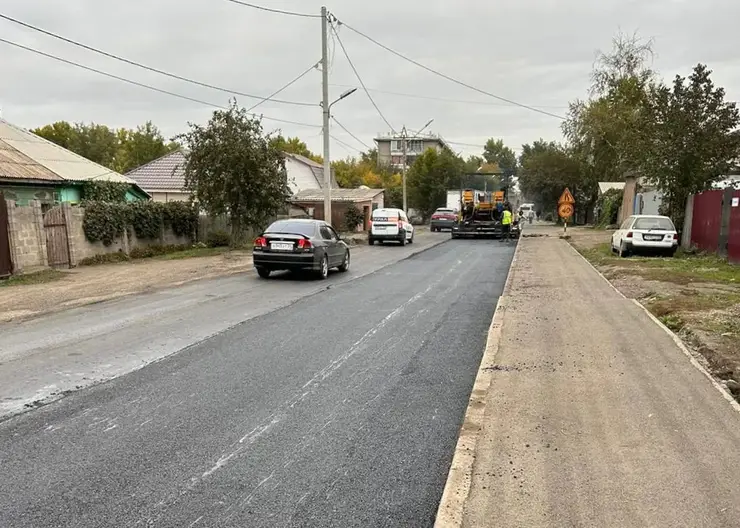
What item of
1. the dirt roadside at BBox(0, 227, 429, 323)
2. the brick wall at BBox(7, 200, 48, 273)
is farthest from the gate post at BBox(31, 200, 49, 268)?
the dirt roadside at BBox(0, 227, 429, 323)

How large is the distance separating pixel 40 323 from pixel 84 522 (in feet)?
23.2

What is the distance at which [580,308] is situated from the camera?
9.58 meters

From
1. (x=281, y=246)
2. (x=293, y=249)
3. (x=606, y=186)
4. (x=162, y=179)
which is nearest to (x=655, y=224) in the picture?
(x=293, y=249)

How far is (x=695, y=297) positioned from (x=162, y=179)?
3445 cm

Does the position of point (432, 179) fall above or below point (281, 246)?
above

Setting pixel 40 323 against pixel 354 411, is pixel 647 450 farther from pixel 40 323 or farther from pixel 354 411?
pixel 40 323

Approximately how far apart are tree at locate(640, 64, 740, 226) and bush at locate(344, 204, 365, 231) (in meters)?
22.0

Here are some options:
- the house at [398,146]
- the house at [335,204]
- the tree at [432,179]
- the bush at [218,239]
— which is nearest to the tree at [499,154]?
the house at [398,146]

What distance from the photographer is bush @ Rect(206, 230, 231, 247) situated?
25.6m

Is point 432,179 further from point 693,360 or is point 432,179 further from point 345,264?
point 693,360

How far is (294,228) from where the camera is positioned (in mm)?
14930

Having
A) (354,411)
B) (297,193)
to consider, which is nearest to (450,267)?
(354,411)

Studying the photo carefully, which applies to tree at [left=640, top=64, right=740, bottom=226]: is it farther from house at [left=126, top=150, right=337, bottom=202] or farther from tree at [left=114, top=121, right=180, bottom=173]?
tree at [left=114, top=121, right=180, bottom=173]

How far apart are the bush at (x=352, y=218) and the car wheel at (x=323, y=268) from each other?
81.4 feet
